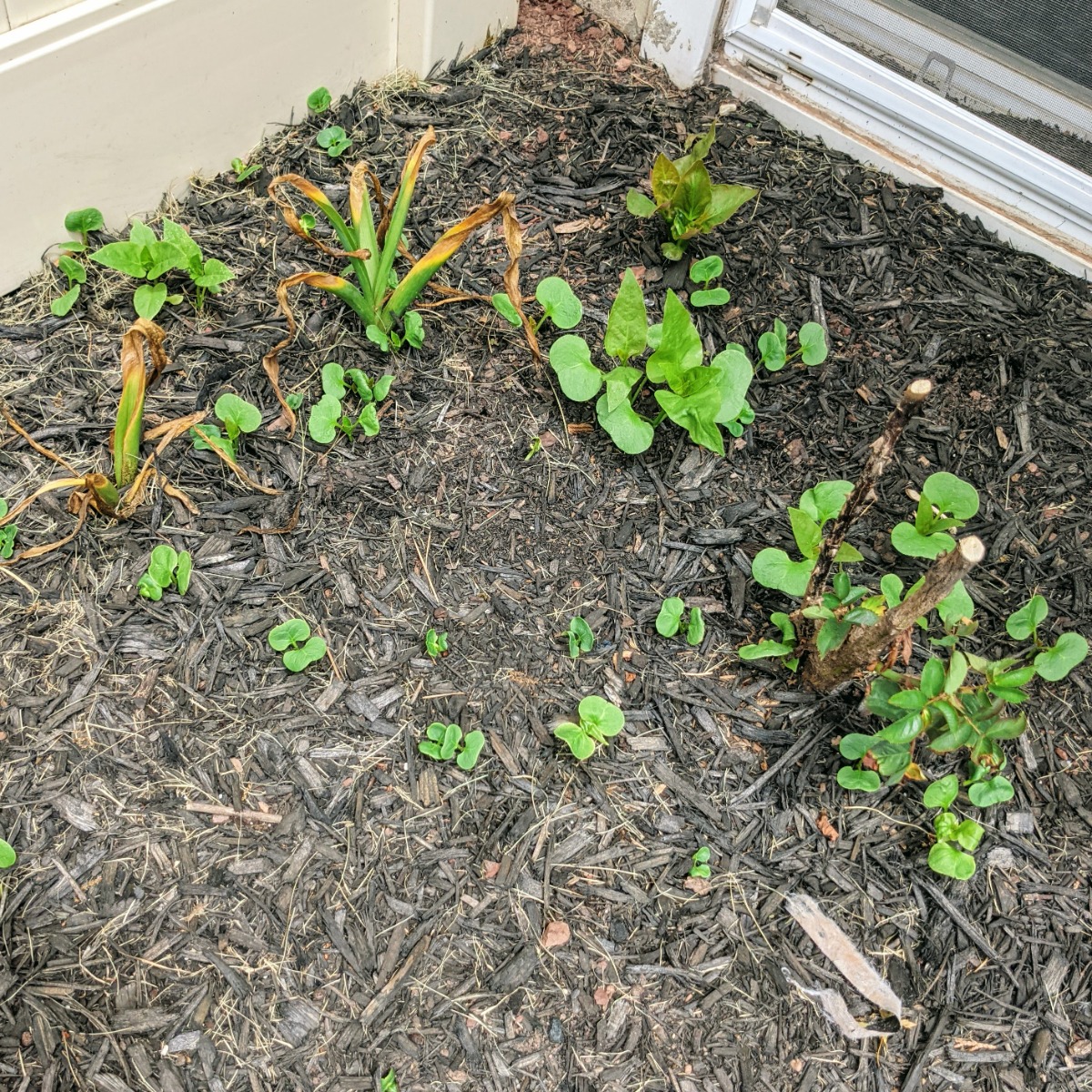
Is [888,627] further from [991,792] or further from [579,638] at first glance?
[579,638]

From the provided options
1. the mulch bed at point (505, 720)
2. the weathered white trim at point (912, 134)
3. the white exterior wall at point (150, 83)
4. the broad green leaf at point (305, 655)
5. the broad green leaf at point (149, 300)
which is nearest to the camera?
the mulch bed at point (505, 720)

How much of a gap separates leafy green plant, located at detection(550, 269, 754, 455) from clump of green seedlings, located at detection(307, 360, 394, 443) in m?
0.40

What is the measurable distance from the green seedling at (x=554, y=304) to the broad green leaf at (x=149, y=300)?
730mm

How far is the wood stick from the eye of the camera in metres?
1.44

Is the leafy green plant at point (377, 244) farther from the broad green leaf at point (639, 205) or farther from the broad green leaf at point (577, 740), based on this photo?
the broad green leaf at point (577, 740)

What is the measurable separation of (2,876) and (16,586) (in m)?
0.55

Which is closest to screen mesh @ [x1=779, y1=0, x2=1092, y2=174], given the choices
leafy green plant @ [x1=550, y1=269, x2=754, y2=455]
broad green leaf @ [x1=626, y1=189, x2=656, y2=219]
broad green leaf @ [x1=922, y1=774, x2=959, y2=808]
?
broad green leaf @ [x1=626, y1=189, x2=656, y2=219]

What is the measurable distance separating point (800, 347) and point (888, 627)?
2.91ft

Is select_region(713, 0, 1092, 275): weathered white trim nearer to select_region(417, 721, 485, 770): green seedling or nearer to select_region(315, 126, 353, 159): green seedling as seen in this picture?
select_region(315, 126, 353, 159): green seedling

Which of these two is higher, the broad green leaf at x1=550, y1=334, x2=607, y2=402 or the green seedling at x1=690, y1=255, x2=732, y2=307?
the green seedling at x1=690, y1=255, x2=732, y2=307

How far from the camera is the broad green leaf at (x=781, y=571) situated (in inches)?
73.3

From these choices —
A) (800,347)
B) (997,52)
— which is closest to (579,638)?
(800,347)

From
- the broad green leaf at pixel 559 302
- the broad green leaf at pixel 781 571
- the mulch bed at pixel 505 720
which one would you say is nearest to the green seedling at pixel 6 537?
the mulch bed at pixel 505 720

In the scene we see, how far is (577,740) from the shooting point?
1.72 meters
